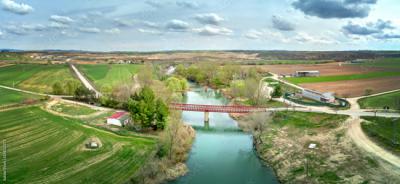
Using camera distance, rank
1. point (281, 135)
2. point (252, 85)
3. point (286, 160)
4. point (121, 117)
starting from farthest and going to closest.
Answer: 1. point (252, 85)
2. point (121, 117)
3. point (281, 135)
4. point (286, 160)

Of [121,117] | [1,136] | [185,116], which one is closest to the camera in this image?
[1,136]

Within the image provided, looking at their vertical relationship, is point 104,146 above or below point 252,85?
below

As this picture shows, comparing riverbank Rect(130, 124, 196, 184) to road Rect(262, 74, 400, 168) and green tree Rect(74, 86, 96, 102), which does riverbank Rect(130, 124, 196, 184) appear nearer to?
road Rect(262, 74, 400, 168)

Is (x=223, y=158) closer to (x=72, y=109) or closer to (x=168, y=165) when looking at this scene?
(x=168, y=165)

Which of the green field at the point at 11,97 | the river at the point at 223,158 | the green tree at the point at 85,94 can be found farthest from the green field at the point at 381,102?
the green field at the point at 11,97

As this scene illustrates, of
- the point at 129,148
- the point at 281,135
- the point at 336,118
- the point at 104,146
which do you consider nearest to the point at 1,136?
the point at 104,146

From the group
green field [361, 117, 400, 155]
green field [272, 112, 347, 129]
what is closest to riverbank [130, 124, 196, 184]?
green field [272, 112, 347, 129]

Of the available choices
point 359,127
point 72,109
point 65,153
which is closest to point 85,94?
point 72,109

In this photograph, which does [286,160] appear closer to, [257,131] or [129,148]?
[257,131]
